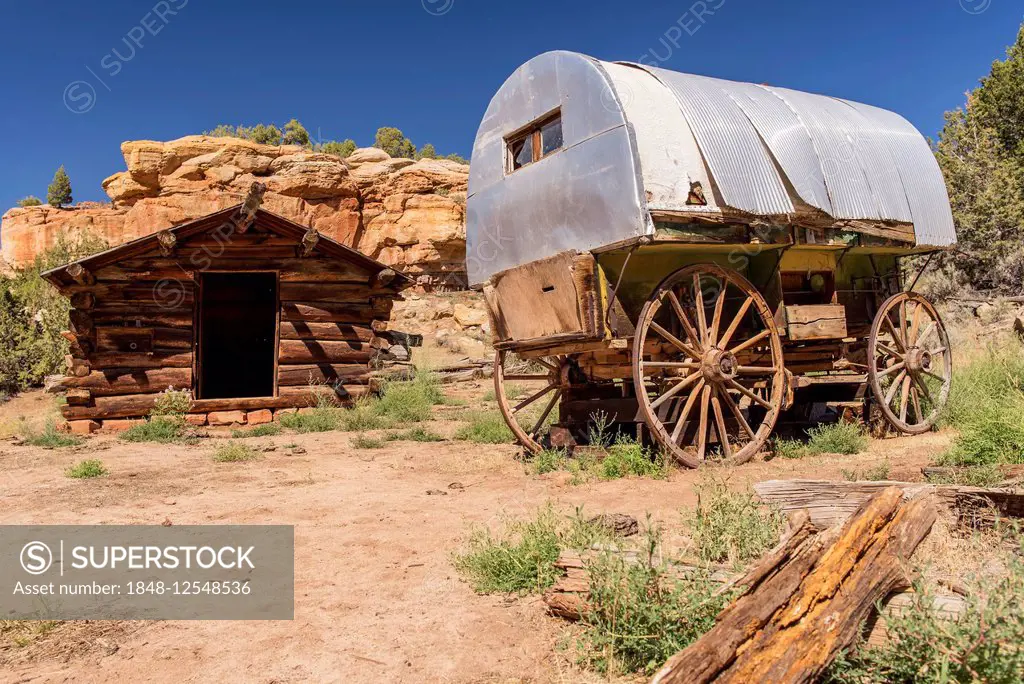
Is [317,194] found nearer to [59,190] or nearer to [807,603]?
[59,190]

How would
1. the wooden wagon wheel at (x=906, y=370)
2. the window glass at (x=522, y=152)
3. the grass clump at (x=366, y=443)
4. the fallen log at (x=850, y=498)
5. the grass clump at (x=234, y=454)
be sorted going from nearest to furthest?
1. the fallen log at (x=850, y=498)
2. the window glass at (x=522, y=152)
3. the wooden wagon wheel at (x=906, y=370)
4. the grass clump at (x=234, y=454)
5. the grass clump at (x=366, y=443)

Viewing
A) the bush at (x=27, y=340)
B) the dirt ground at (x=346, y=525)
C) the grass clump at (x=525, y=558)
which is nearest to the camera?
the dirt ground at (x=346, y=525)

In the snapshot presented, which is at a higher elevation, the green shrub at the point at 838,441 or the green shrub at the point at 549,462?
the green shrub at the point at 838,441

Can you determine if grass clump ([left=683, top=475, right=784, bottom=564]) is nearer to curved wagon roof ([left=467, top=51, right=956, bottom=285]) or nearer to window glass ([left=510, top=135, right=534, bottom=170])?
curved wagon roof ([left=467, top=51, right=956, bottom=285])

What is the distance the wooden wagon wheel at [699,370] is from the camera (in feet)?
22.9

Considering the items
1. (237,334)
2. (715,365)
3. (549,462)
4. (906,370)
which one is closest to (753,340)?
(715,365)

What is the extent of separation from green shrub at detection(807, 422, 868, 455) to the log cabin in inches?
320

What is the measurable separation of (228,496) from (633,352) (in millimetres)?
4178

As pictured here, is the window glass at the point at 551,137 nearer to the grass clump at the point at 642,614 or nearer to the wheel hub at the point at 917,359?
the wheel hub at the point at 917,359

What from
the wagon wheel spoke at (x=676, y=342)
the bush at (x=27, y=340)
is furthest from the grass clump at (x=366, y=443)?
the bush at (x=27, y=340)

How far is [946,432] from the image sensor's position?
8.68 m

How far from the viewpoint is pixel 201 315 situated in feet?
40.9

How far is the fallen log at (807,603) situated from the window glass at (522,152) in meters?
6.15

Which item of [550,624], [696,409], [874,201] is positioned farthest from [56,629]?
[874,201]
